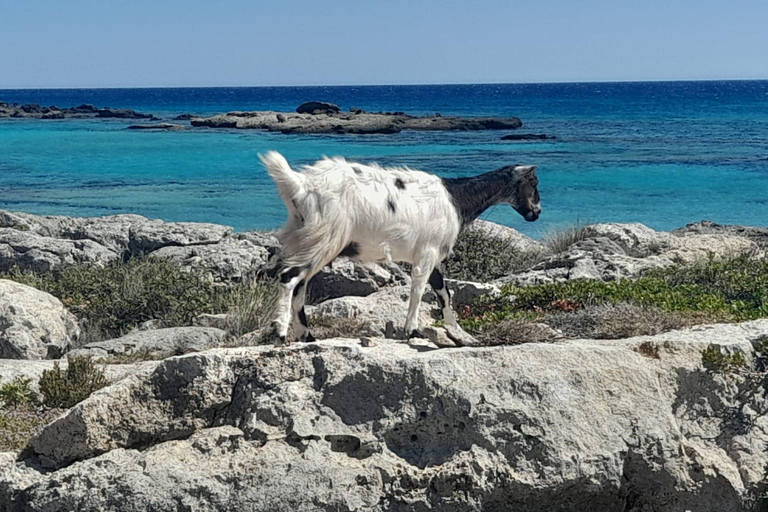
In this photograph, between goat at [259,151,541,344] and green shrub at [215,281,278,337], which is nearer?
goat at [259,151,541,344]

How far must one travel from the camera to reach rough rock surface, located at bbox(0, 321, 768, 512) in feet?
21.0

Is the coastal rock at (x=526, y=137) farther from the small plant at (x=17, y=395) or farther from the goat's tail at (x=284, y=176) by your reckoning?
the goat's tail at (x=284, y=176)

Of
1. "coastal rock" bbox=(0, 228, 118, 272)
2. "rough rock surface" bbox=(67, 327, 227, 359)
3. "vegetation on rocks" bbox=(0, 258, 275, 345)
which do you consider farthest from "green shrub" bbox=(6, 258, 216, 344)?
"rough rock surface" bbox=(67, 327, 227, 359)

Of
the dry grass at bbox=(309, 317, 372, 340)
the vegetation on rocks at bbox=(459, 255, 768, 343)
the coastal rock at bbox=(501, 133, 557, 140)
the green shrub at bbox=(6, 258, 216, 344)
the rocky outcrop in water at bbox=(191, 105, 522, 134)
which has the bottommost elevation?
the coastal rock at bbox=(501, 133, 557, 140)

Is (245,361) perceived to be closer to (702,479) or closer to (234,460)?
(234,460)

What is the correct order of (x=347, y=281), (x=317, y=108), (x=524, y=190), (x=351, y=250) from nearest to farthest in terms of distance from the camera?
(x=351, y=250) → (x=524, y=190) → (x=347, y=281) → (x=317, y=108)

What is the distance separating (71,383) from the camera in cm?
884

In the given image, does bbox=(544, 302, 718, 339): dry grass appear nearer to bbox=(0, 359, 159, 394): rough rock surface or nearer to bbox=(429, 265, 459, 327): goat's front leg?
bbox=(429, 265, 459, 327): goat's front leg

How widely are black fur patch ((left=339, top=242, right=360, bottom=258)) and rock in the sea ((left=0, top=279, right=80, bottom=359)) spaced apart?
472cm

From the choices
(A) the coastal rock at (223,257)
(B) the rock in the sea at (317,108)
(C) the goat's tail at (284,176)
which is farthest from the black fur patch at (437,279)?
(B) the rock in the sea at (317,108)

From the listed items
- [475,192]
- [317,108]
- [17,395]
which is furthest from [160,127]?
[475,192]

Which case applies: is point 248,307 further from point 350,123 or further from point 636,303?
point 350,123

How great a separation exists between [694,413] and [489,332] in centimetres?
227

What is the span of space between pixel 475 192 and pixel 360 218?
4.30ft
